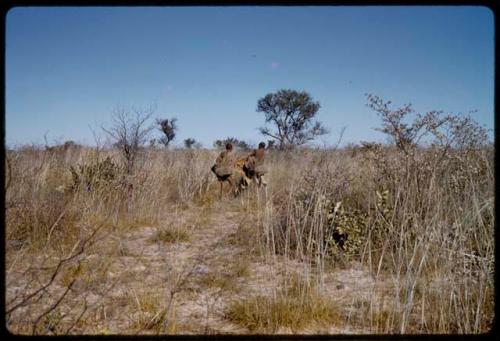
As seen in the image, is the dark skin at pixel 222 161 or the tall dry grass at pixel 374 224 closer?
the tall dry grass at pixel 374 224

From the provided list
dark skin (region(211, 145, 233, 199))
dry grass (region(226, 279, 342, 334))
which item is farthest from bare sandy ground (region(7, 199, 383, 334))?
dark skin (region(211, 145, 233, 199))

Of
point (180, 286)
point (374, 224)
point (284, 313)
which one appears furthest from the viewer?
point (374, 224)

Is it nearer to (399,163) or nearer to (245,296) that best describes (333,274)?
(245,296)

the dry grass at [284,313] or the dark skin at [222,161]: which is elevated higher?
the dark skin at [222,161]

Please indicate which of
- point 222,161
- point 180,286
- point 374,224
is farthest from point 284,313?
point 222,161

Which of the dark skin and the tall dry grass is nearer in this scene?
the tall dry grass

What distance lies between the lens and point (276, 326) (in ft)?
6.66

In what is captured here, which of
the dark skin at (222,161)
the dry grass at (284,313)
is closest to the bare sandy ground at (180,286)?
the dry grass at (284,313)

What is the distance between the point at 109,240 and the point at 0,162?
2.22 meters

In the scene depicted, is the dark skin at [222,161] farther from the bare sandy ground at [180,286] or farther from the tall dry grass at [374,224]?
the bare sandy ground at [180,286]

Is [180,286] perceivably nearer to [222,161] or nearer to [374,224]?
[374,224]

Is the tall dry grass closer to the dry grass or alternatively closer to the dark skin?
the dry grass

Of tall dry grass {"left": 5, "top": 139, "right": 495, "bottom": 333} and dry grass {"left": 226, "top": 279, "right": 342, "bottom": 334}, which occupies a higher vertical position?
tall dry grass {"left": 5, "top": 139, "right": 495, "bottom": 333}

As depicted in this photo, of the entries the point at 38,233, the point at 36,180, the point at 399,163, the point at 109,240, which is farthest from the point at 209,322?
the point at 36,180
